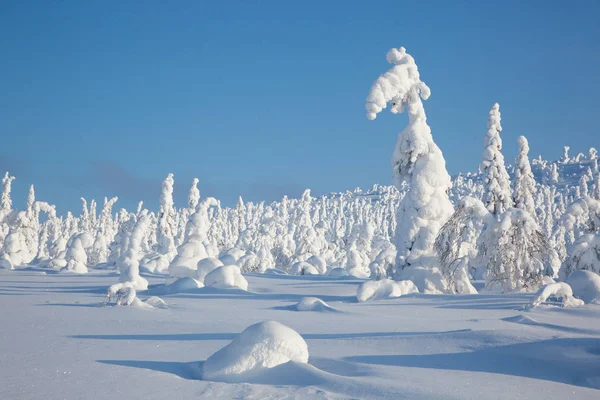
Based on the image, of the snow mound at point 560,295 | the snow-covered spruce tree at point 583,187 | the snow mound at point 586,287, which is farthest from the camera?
the snow-covered spruce tree at point 583,187

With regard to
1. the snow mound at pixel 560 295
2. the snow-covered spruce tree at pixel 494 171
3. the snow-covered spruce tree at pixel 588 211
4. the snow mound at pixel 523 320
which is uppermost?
the snow-covered spruce tree at pixel 494 171

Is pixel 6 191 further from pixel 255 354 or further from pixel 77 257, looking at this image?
pixel 255 354

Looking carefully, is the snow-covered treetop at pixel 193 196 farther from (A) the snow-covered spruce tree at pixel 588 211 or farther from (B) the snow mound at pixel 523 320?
(B) the snow mound at pixel 523 320

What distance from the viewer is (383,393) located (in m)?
4.77

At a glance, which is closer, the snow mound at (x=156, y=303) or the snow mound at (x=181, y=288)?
the snow mound at (x=156, y=303)

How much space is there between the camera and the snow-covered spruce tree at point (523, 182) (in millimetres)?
28812

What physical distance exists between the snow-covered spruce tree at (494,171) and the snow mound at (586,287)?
40.6ft

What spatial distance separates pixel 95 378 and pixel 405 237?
41.8 ft

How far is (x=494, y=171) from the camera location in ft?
79.7

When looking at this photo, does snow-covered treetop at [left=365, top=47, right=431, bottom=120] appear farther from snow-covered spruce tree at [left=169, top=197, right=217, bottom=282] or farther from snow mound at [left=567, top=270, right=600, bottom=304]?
snow-covered spruce tree at [left=169, top=197, right=217, bottom=282]

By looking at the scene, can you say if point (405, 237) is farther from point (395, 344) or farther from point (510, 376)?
point (510, 376)

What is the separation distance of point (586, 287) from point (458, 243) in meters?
4.13

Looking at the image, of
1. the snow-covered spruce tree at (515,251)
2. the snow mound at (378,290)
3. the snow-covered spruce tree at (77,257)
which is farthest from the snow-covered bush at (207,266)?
the snow-covered spruce tree at (77,257)

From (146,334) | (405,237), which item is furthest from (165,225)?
(146,334)
